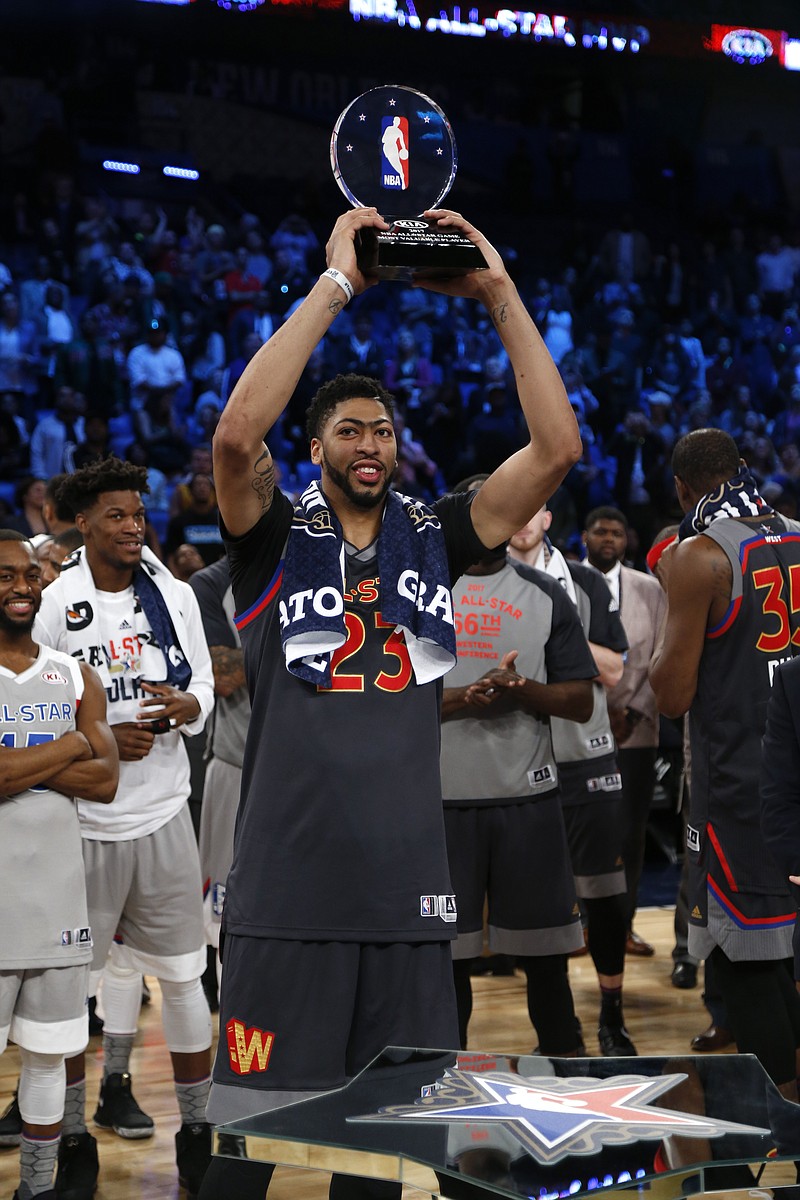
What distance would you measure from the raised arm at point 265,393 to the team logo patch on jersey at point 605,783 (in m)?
2.75

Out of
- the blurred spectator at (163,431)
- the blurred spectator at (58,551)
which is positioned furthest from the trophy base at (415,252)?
the blurred spectator at (163,431)

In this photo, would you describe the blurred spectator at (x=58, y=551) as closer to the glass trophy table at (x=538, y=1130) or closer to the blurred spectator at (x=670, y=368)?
the glass trophy table at (x=538, y=1130)

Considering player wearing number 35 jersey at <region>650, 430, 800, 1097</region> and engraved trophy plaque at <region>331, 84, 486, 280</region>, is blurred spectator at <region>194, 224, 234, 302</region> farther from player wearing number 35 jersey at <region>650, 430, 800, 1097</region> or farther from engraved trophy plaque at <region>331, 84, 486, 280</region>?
engraved trophy plaque at <region>331, 84, 486, 280</region>

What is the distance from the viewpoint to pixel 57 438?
1062 centimetres

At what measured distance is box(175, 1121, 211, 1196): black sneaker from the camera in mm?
3674

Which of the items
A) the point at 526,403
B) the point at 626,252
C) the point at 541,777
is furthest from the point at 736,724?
the point at 626,252

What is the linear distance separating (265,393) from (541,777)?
2.09 m

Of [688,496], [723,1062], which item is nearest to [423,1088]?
[723,1062]

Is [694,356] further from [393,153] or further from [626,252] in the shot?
[393,153]

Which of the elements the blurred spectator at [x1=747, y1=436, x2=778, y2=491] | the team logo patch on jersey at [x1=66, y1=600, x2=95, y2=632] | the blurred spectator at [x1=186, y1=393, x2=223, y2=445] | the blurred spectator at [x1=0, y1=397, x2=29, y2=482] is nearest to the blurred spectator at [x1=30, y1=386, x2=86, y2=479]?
the blurred spectator at [x1=0, y1=397, x2=29, y2=482]

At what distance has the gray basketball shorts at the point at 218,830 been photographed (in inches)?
185

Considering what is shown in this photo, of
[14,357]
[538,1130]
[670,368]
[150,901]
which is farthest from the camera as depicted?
[670,368]

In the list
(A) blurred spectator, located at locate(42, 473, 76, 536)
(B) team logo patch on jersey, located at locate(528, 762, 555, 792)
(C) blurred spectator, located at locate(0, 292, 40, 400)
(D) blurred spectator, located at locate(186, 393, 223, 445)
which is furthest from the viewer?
(D) blurred spectator, located at locate(186, 393, 223, 445)

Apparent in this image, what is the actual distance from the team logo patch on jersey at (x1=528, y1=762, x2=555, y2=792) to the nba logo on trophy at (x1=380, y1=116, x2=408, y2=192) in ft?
6.43
